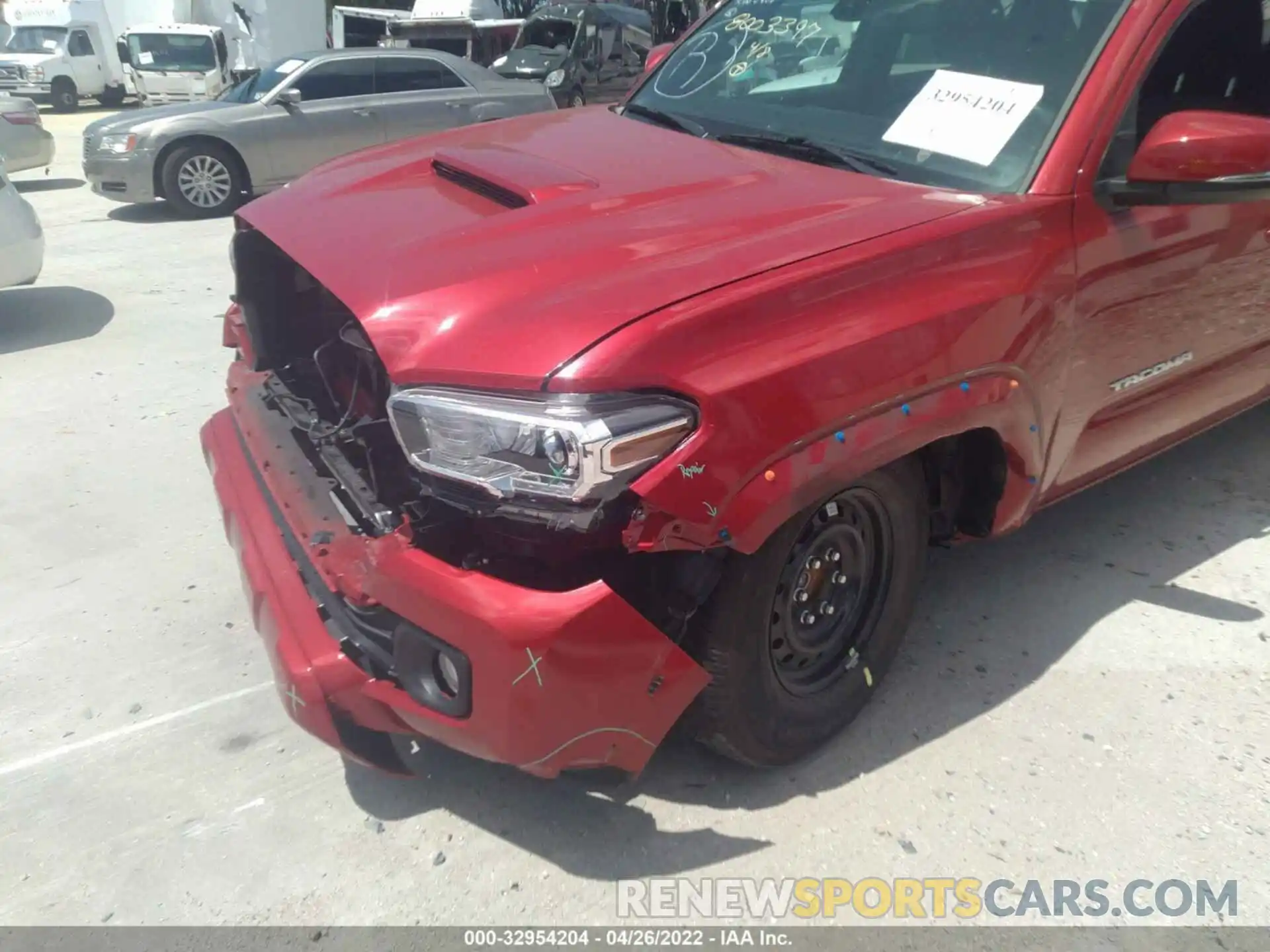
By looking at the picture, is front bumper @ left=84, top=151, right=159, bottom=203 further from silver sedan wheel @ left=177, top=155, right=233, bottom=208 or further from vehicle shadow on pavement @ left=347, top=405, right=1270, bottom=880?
vehicle shadow on pavement @ left=347, top=405, right=1270, bottom=880

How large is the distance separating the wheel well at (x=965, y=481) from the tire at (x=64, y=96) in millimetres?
23242

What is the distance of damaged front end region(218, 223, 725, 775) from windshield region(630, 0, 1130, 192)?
4.19ft

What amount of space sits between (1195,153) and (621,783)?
1.98 m

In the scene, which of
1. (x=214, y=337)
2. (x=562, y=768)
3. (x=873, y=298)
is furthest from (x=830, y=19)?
(x=214, y=337)

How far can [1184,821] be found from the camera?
2.51 m

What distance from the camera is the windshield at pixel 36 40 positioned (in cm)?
2109

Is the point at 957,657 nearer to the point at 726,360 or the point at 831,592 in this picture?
the point at 831,592

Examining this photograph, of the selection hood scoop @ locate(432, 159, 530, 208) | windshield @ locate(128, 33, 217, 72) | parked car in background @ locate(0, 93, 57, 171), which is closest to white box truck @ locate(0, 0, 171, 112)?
windshield @ locate(128, 33, 217, 72)

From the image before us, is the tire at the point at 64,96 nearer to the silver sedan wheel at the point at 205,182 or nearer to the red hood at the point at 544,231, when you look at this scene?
the silver sedan wheel at the point at 205,182

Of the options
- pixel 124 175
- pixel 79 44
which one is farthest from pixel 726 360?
pixel 79 44

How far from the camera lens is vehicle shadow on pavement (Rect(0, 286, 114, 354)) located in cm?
590

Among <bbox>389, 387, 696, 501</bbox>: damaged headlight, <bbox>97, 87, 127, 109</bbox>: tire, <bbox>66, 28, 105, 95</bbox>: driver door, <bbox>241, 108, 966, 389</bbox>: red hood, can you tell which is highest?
<bbox>241, 108, 966, 389</bbox>: red hood

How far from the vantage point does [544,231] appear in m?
2.29

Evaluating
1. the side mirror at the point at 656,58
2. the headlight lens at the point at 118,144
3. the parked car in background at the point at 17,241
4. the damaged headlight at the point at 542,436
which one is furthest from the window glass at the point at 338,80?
the damaged headlight at the point at 542,436
